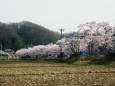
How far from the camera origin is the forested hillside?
157125 millimetres

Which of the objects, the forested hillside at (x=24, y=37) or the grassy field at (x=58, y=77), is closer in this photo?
the grassy field at (x=58, y=77)

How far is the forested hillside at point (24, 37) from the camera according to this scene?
516 feet

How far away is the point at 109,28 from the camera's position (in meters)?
58.9

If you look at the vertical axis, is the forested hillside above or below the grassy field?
above

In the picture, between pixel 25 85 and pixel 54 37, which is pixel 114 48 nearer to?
pixel 25 85

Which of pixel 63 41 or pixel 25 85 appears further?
pixel 63 41

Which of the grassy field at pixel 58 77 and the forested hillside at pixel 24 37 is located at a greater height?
the forested hillside at pixel 24 37

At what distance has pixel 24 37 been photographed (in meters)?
178

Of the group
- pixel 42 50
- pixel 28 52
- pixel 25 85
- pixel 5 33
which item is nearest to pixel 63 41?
pixel 42 50

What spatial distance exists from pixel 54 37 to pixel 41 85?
17135 centimetres

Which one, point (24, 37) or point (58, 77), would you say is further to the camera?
point (24, 37)

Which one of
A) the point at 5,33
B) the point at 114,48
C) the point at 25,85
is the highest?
the point at 5,33

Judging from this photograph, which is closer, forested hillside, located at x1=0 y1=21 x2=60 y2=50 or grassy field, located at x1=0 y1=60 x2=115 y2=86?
grassy field, located at x1=0 y1=60 x2=115 y2=86

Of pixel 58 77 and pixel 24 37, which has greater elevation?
pixel 24 37
